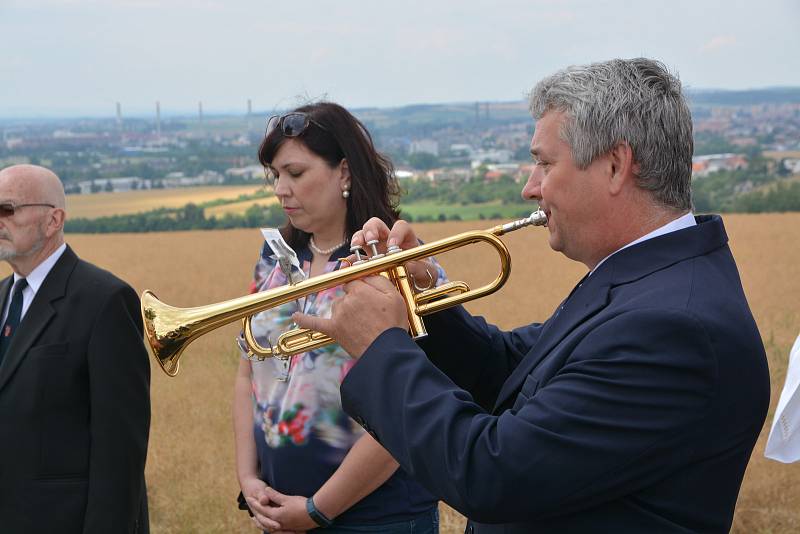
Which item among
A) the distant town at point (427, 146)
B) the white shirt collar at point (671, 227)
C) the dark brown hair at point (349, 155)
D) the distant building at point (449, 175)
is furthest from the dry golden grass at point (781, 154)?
the white shirt collar at point (671, 227)

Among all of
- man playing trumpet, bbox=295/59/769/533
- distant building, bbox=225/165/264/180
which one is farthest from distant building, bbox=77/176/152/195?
man playing trumpet, bbox=295/59/769/533

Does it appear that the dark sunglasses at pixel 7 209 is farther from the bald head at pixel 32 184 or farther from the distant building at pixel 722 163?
the distant building at pixel 722 163

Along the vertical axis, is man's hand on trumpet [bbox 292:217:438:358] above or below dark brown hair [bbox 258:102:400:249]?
below

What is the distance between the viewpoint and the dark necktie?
4.48 meters

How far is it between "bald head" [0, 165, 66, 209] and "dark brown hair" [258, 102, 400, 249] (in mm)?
1195

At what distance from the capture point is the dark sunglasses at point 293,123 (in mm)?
4203

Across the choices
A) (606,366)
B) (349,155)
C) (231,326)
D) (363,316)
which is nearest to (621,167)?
(606,366)

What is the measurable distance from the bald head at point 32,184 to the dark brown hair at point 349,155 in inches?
47.0

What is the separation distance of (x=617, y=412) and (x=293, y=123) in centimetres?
244

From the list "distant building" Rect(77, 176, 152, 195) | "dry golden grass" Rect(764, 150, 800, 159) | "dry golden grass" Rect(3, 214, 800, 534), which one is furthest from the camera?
"distant building" Rect(77, 176, 152, 195)

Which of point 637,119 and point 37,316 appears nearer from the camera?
point 637,119

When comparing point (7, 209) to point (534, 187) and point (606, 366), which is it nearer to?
point (534, 187)

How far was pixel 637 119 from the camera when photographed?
8.00ft

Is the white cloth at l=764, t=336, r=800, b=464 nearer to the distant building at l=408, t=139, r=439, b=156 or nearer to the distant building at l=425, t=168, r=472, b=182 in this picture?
the distant building at l=425, t=168, r=472, b=182
